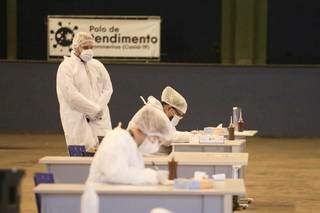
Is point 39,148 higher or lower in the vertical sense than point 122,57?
lower

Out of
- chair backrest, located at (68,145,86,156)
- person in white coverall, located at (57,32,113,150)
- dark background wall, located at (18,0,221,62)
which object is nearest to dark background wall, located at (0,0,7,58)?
dark background wall, located at (18,0,221,62)

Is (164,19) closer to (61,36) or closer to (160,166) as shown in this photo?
(61,36)

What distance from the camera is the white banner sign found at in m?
21.5

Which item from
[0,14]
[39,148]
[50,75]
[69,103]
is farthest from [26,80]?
[69,103]

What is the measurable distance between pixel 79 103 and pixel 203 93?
37.8ft

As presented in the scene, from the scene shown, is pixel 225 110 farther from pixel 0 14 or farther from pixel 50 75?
pixel 0 14

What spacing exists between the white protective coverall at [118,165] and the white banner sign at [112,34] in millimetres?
15041

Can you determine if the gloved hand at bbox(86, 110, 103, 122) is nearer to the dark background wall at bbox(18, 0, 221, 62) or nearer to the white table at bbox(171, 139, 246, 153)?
the white table at bbox(171, 139, 246, 153)

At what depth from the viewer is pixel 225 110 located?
21391mm

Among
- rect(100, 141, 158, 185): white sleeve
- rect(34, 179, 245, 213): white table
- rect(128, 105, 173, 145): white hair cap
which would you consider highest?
rect(128, 105, 173, 145): white hair cap

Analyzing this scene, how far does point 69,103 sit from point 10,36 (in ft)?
42.2

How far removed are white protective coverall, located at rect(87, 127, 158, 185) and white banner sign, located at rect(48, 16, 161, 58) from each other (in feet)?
49.3

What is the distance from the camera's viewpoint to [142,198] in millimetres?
6289

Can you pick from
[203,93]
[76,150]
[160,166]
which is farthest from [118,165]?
[203,93]
